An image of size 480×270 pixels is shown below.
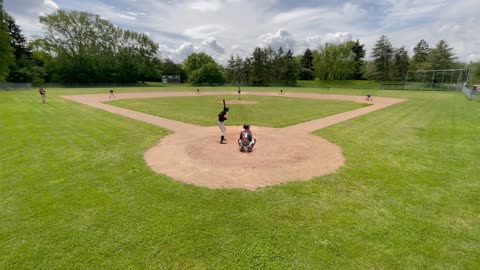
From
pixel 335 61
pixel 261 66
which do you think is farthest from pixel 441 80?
pixel 261 66

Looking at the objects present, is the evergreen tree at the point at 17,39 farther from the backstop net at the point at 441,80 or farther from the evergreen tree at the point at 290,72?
the backstop net at the point at 441,80

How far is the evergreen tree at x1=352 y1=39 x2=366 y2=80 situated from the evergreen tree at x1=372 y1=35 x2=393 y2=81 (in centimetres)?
539

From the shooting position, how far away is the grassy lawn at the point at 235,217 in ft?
12.2

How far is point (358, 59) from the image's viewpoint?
8356cm

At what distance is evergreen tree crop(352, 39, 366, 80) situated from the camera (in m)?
79.4

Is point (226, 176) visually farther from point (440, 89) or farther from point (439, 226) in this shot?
point (440, 89)

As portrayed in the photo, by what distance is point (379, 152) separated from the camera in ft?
29.8

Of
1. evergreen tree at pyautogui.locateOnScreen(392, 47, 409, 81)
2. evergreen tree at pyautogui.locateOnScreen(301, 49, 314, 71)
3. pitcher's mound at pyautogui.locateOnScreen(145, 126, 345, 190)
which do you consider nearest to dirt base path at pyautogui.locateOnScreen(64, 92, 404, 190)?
pitcher's mound at pyautogui.locateOnScreen(145, 126, 345, 190)

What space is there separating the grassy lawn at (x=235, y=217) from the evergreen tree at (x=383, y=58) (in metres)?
75.8

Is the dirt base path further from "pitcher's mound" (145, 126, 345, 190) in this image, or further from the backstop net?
the backstop net

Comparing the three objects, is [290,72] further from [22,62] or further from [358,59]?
[22,62]

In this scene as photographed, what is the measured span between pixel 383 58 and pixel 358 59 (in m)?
10.4

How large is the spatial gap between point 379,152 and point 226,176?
6.16 metres

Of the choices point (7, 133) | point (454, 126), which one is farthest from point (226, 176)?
point (454, 126)
